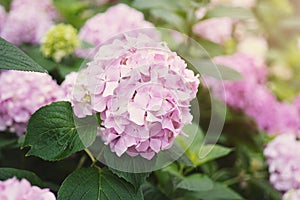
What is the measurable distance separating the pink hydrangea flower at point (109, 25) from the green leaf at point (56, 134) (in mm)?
531

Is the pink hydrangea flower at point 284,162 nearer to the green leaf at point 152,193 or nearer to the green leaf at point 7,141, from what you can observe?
the green leaf at point 152,193

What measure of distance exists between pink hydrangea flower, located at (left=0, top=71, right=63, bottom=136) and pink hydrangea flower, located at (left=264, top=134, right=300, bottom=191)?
473 millimetres

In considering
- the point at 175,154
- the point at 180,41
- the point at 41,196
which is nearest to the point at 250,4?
the point at 180,41

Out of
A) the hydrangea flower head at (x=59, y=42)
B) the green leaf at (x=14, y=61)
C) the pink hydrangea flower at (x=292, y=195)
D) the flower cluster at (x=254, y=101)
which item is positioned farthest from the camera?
the flower cluster at (x=254, y=101)

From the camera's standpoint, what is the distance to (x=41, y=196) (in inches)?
34.5

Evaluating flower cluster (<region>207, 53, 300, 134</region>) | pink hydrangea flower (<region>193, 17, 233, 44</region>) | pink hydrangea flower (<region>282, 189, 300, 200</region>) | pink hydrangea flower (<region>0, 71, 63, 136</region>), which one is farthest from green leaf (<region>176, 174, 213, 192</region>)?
pink hydrangea flower (<region>193, 17, 233, 44</region>)

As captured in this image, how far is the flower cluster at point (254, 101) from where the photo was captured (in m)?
1.66

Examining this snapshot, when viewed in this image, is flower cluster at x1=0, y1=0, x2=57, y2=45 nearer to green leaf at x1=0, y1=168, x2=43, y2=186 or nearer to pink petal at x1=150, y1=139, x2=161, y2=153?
green leaf at x1=0, y1=168, x2=43, y2=186

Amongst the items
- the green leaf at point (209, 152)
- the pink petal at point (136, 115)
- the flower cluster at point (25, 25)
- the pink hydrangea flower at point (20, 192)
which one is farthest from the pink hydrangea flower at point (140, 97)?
the flower cluster at point (25, 25)

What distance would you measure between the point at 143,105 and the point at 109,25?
683 millimetres

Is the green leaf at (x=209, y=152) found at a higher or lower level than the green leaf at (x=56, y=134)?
lower

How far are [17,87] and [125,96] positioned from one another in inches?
15.9

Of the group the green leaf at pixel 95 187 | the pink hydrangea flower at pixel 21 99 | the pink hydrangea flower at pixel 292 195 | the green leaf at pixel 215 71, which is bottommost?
the pink hydrangea flower at pixel 292 195

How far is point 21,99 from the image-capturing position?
1159mm
